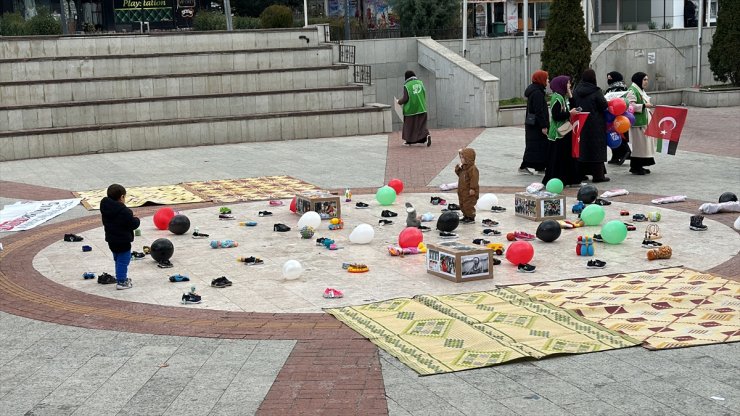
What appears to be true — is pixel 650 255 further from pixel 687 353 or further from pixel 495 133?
pixel 495 133

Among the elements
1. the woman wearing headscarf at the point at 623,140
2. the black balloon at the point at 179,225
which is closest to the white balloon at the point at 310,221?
the black balloon at the point at 179,225

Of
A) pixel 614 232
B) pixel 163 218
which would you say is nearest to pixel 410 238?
pixel 614 232

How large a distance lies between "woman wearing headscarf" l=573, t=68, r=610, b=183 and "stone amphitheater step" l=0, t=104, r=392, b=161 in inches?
367

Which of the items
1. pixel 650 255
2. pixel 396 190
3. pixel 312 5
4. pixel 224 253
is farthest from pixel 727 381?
pixel 312 5

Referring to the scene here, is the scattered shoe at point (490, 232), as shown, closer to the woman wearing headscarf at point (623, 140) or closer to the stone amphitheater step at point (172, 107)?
the woman wearing headscarf at point (623, 140)

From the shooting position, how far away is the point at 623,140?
1867 cm

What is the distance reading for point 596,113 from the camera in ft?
56.4

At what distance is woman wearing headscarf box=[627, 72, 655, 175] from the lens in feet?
59.4

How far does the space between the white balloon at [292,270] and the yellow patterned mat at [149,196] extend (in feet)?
19.4

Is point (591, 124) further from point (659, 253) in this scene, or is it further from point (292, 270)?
point (292, 270)

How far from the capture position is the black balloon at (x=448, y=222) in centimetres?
1323

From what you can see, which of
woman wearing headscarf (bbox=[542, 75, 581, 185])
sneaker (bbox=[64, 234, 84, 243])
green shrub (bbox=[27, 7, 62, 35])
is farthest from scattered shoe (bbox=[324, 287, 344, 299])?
green shrub (bbox=[27, 7, 62, 35])

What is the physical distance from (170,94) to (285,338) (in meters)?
17.7

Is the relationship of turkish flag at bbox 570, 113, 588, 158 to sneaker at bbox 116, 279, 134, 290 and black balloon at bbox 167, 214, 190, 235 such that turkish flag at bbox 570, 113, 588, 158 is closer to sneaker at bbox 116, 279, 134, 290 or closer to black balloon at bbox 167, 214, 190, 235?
black balloon at bbox 167, 214, 190, 235
